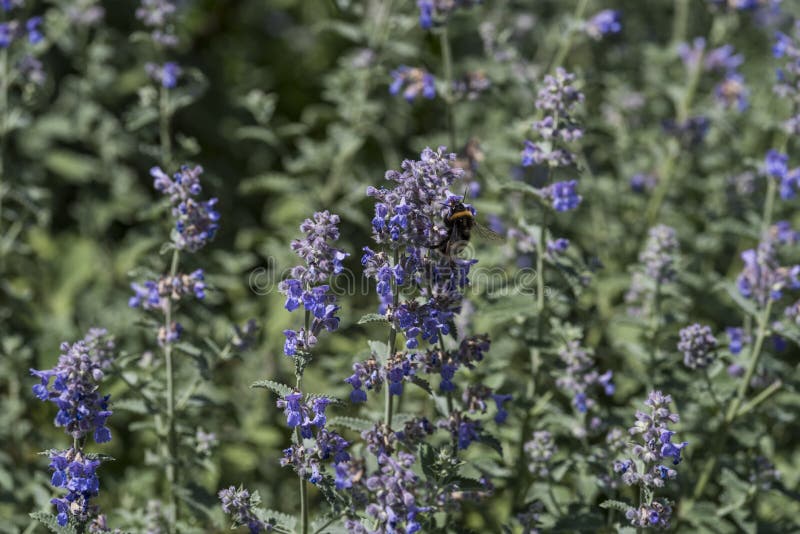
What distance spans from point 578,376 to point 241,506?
2557 millimetres

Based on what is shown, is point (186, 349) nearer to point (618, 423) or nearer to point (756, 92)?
point (618, 423)

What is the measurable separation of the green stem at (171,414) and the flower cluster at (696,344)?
10.6 ft

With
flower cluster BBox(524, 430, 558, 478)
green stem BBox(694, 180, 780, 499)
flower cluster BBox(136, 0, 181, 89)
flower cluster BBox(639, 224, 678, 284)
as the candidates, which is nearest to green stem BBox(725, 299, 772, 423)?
green stem BBox(694, 180, 780, 499)

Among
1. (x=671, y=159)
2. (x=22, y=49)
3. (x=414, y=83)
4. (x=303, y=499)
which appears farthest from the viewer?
(x=671, y=159)

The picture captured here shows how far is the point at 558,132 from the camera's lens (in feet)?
18.1

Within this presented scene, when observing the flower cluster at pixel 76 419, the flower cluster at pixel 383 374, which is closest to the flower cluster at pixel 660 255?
the flower cluster at pixel 383 374

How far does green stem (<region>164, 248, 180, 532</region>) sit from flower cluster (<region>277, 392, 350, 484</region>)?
136cm

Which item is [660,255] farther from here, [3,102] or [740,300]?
[3,102]

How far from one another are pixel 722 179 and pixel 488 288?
3.31 m

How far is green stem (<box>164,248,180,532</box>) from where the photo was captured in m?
5.47

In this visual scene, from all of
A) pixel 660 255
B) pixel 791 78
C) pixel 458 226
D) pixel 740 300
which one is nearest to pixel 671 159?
pixel 791 78

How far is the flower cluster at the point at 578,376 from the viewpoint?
19.1 feet

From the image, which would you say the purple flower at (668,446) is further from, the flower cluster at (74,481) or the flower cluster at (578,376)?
the flower cluster at (74,481)

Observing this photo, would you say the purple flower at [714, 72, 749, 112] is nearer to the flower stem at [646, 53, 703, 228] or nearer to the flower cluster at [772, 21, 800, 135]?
the flower stem at [646, 53, 703, 228]
